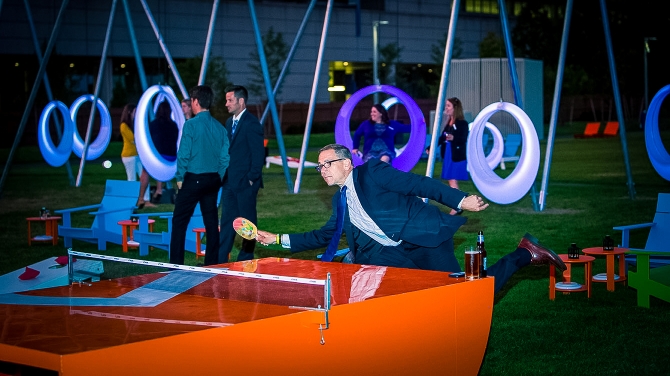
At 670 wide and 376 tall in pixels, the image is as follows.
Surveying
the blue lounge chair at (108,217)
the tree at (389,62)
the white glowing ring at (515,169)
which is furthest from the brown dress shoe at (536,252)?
the tree at (389,62)

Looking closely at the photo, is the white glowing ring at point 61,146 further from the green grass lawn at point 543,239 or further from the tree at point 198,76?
the tree at point 198,76

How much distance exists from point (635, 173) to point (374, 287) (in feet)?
61.2

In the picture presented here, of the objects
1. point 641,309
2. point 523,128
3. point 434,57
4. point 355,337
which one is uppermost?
point 434,57

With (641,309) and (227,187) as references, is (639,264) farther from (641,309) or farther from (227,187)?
(227,187)

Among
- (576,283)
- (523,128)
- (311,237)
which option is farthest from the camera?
(523,128)

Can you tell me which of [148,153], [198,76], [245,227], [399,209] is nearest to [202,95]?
[245,227]

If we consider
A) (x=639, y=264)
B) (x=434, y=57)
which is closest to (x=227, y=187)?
(x=639, y=264)

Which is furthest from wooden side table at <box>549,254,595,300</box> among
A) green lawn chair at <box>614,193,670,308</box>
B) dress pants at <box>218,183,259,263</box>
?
dress pants at <box>218,183,259,263</box>

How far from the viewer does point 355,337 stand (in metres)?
5.00

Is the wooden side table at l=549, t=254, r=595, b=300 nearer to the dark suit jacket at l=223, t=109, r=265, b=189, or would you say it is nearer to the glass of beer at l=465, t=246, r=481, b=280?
the glass of beer at l=465, t=246, r=481, b=280

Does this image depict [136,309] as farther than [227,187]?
No

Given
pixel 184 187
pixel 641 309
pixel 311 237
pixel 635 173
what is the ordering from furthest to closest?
1. pixel 635 173
2. pixel 184 187
3. pixel 641 309
4. pixel 311 237

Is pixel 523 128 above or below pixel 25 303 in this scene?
above

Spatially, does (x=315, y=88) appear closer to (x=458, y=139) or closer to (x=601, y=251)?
(x=458, y=139)
